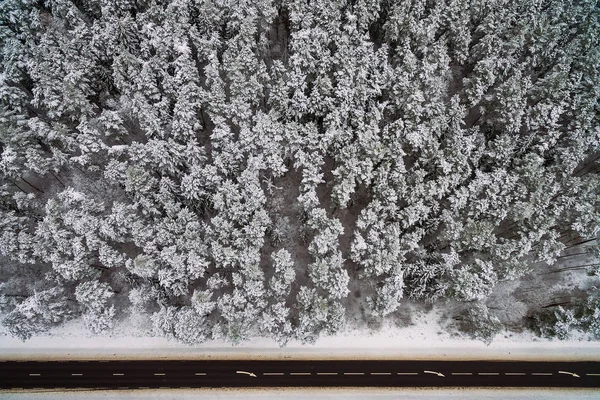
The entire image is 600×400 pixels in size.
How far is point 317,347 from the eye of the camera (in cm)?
4728

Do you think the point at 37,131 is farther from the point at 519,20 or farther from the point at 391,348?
the point at 519,20

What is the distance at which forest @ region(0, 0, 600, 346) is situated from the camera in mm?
44719

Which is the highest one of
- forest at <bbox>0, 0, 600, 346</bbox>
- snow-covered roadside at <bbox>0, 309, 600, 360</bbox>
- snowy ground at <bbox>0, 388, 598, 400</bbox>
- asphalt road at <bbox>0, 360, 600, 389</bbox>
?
forest at <bbox>0, 0, 600, 346</bbox>

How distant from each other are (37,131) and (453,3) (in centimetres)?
5881

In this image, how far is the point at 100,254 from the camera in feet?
147

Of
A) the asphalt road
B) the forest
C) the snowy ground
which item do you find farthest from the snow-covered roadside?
the snowy ground

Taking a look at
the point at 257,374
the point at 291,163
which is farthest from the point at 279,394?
the point at 291,163

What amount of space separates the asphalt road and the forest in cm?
476

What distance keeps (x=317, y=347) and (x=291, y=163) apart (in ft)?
81.4

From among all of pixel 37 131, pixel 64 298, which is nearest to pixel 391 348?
pixel 64 298

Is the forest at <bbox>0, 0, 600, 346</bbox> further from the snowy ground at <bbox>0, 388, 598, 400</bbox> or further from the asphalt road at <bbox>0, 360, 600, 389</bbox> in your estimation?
the snowy ground at <bbox>0, 388, 598, 400</bbox>

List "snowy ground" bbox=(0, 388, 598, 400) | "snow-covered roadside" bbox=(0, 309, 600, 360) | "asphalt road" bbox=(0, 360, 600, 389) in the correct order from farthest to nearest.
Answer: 1. "snow-covered roadside" bbox=(0, 309, 600, 360)
2. "asphalt road" bbox=(0, 360, 600, 389)
3. "snowy ground" bbox=(0, 388, 598, 400)

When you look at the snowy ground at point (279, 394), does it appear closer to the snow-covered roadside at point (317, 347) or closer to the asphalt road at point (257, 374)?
the asphalt road at point (257, 374)

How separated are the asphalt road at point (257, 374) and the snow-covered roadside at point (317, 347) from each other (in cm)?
90
